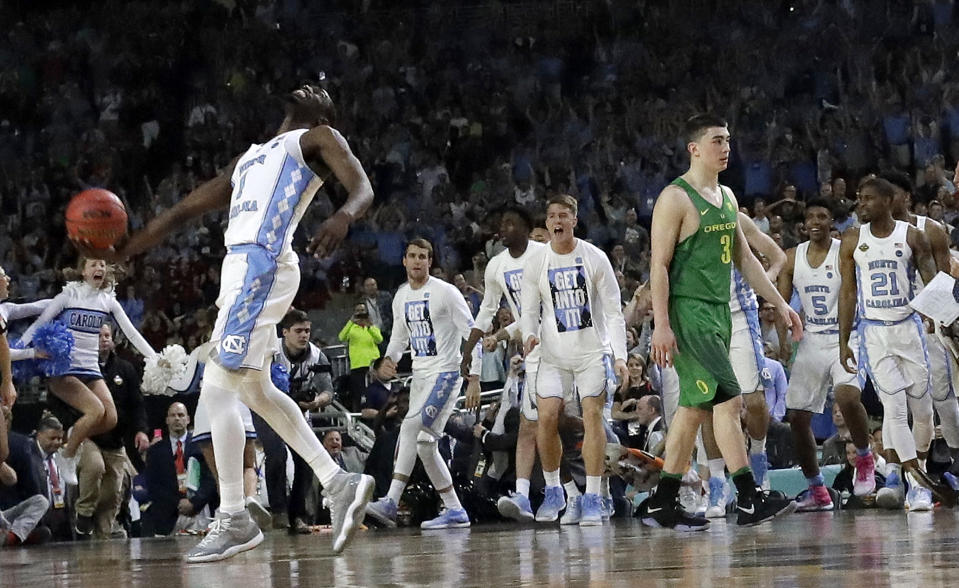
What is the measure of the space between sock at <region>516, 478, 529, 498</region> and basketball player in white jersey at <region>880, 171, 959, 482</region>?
10.3ft

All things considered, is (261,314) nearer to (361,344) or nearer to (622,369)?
(622,369)

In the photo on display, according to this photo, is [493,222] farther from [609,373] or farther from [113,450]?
[609,373]

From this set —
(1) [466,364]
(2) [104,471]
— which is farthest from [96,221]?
(2) [104,471]

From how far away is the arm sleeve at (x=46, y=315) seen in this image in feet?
41.1

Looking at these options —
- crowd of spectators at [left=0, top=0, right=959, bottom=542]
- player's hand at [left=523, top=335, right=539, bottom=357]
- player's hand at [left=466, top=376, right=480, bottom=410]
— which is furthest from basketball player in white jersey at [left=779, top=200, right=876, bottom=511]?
crowd of spectators at [left=0, top=0, right=959, bottom=542]

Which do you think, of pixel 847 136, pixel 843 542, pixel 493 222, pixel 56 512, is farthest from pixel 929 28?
pixel 843 542

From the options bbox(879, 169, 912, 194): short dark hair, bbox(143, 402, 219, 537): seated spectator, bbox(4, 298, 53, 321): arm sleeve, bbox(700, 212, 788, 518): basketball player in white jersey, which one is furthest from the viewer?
bbox(143, 402, 219, 537): seated spectator

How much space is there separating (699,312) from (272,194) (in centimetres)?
250

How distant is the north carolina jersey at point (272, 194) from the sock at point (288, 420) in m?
0.63

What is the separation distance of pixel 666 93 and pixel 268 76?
280 inches

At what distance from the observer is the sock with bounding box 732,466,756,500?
8242mm

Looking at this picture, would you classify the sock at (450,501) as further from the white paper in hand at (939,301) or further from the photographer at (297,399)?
the white paper in hand at (939,301)

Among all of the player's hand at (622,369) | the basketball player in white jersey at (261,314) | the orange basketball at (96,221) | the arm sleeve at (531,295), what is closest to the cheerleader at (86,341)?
the arm sleeve at (531,295)

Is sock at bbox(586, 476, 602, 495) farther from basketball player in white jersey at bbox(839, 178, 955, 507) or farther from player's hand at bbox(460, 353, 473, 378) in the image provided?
basketball player in white jersey at bbox(839, 178, 955, 507)
